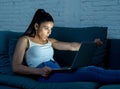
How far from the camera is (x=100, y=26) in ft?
10.4

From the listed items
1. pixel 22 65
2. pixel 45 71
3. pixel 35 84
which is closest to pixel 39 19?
pixel 22 65

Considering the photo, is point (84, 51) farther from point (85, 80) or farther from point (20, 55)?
point (20, 55)

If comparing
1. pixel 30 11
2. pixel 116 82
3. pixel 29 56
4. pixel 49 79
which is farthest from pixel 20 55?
pixel 30 11

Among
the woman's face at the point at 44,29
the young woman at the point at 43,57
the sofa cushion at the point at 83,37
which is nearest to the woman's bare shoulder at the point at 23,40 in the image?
the young woman at the point at 43,57

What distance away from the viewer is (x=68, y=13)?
Result: 3346mm

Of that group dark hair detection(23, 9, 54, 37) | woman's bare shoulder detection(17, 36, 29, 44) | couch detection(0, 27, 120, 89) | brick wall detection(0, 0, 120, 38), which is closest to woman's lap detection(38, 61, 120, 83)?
couch detection(0, 27, 120, 89)

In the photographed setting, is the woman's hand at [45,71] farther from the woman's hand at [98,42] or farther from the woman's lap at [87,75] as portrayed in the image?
the woman's hand at [98,42]

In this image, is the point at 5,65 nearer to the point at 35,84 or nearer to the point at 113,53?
the point at 35,84

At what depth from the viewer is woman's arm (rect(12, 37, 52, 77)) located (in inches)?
94.0

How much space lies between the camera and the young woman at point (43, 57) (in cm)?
227

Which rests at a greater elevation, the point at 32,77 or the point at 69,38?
the point at 69,38

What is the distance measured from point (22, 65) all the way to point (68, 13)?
3.35 ft

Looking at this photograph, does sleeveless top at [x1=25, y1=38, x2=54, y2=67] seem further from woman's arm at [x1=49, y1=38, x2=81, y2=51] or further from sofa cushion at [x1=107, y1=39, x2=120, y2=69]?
sofa cushion at [x1=107, y1=39, x2=120, y2=69]

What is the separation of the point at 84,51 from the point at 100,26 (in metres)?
0.95
